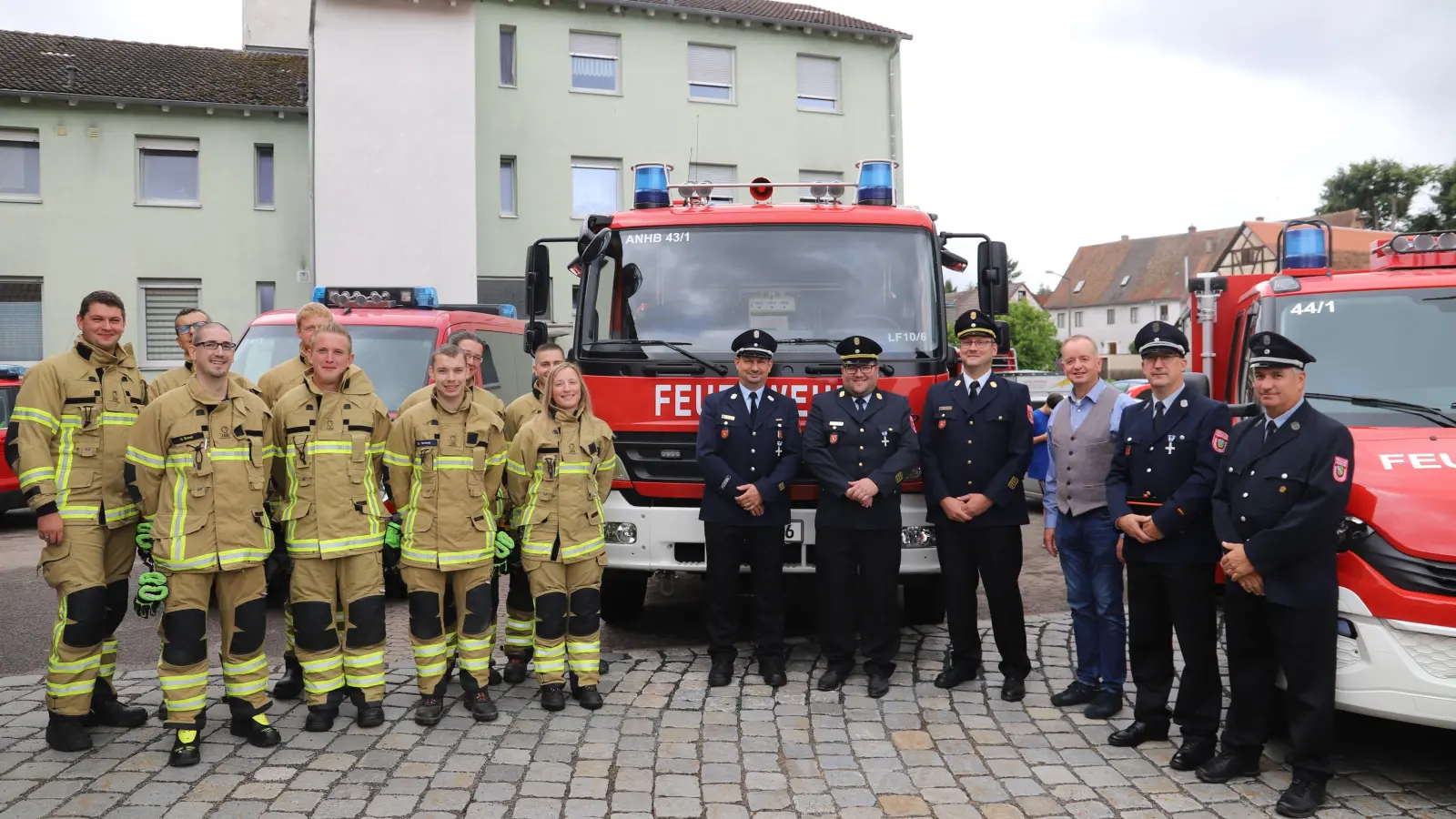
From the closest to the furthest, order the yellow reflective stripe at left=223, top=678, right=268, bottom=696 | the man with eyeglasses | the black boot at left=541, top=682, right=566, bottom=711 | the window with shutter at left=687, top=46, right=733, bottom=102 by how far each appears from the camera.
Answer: the yellow reflective stripe at left=223, top=678, right=268, bottom=696 → the man with eyeglasses → the black boot at left=541, top=682, right=566, bottom=711 → the window with shutter at left=687, top=46, right=733, bottom=102

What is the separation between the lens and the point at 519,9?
23906mm

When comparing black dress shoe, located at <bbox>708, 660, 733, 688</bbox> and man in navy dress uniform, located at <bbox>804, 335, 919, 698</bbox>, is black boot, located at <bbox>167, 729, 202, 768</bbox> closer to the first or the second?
black dress shoe, located at <bbox>708, 660, 733, 688</bbox>

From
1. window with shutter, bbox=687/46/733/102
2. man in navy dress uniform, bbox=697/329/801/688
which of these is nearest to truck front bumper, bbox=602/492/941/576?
man in navy dress uniform, bbox=697/329/801/688

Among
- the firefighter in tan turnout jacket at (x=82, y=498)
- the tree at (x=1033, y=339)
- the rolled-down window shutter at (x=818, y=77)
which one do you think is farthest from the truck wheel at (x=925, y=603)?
the tree at (x=1033, y=339)

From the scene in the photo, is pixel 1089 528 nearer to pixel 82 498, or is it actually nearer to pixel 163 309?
pixel 82 498

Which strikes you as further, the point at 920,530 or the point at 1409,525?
the point at 920,530

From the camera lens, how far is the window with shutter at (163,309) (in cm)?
2334

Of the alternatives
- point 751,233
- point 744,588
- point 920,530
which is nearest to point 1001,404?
point 920,530

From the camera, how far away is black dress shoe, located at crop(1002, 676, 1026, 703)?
5809 millimetres

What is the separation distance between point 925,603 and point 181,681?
4598 mm

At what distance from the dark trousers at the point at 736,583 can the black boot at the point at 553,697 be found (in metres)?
0.94

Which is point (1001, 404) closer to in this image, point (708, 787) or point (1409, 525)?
point (1409, 525)

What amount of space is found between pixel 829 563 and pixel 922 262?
2.02 meters

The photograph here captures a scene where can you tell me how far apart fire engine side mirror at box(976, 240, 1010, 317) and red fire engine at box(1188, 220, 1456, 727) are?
3.75 feet
